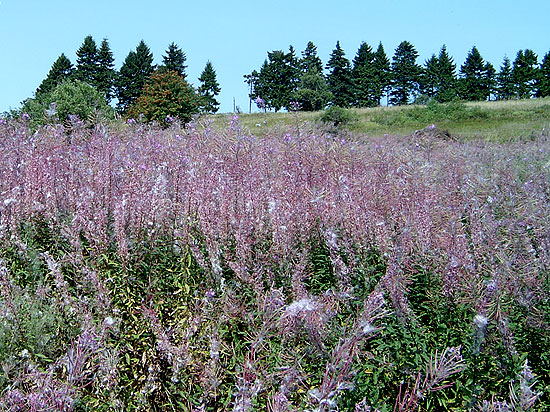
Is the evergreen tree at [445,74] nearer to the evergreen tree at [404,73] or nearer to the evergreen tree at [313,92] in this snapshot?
the evergreen tree at [404,73]

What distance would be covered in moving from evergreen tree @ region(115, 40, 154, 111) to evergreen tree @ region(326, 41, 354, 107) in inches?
1122

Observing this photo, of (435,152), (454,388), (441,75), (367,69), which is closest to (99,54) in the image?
(367,69)

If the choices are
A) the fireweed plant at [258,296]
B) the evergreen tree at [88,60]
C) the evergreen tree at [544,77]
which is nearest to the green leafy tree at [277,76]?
the evergreen tree at [88,60]

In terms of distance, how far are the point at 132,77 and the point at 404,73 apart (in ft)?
146

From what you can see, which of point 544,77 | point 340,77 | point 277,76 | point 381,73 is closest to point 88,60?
point 277,76

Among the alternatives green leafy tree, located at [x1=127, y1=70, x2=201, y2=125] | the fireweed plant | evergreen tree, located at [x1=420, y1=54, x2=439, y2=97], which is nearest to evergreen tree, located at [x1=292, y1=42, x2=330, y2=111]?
evergreen tree, located at [x1=420, y1=54, x2=439, y2=97]

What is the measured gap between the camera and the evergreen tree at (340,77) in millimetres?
78250

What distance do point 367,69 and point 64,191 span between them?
82080mm

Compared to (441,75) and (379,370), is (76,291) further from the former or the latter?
(441,75)

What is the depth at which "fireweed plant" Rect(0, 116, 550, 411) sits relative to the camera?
1.86 metres

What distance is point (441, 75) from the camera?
8106 cm

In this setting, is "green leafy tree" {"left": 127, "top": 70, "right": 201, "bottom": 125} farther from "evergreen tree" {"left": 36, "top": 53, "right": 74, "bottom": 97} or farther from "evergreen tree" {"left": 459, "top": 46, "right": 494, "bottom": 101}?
"evergreen tree" {"left": 459, "top": 46, "right": 494, "bottom": 101}

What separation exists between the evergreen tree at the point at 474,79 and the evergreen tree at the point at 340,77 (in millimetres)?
17357

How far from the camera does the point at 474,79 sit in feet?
260
